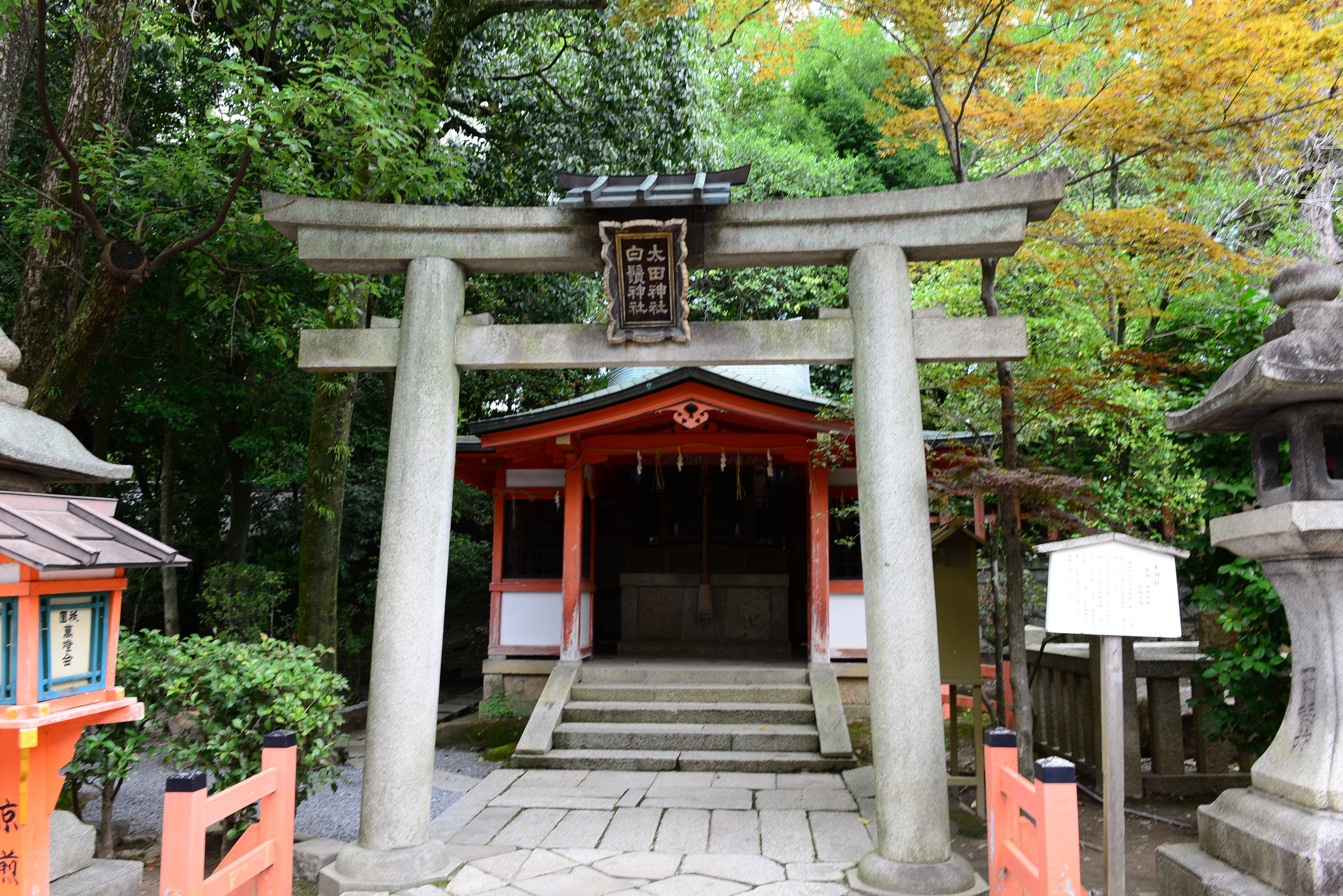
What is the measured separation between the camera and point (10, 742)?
3.34 metres

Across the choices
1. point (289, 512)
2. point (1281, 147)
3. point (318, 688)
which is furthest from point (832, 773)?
point (289, 512)

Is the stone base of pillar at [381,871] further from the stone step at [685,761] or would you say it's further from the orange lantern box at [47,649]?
the stone step at [685,761]

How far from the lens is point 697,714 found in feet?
27.1

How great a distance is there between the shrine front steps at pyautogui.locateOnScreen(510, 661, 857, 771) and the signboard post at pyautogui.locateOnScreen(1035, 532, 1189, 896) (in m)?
3.78

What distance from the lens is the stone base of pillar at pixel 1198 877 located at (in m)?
3.59

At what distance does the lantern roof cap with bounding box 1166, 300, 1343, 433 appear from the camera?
3.56 metres

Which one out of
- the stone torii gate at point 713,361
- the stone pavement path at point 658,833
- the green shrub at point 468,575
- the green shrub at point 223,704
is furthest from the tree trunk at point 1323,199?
the green shrub at point 468,575

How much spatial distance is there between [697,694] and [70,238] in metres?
7.01

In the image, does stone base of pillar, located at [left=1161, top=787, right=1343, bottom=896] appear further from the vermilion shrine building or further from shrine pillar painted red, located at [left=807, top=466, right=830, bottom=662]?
shrine pillar painted red, located at [left=807, top=466, right=830, bottom=662]

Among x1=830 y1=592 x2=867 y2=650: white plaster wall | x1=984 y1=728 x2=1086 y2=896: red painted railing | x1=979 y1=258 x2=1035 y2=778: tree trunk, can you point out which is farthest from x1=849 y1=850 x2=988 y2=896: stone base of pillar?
x1=830 y1=592 x2=867 y2=650: white plaster wall

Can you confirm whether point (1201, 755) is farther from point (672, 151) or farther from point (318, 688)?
point (672, 151)

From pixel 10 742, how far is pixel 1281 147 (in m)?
9.16

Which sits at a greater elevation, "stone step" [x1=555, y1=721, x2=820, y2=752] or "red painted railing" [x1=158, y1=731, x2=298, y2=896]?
"red painted railing" [x1=158, y1=731, x2=298, y2=896]

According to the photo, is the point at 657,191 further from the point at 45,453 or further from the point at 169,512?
the point at 169,512
